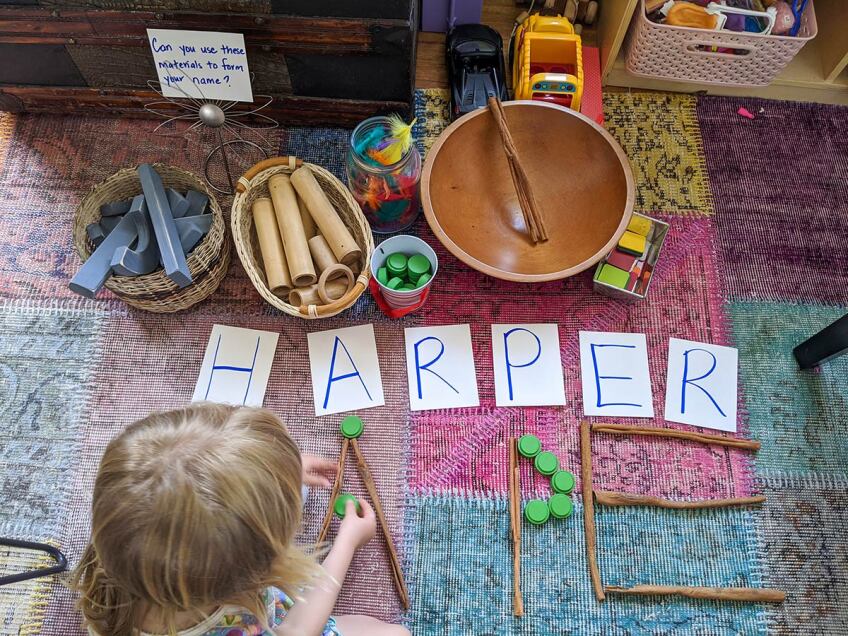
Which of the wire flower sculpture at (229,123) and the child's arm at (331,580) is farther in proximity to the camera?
the wire flower sculpture at (229,123)

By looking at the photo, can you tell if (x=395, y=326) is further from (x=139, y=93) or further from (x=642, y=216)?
(x=139, y=93)

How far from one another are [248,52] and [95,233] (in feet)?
1.26

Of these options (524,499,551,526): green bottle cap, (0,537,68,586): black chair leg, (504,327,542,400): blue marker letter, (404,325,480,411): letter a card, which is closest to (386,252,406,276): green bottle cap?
(404,325,480,411): letter a card

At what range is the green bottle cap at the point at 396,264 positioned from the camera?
1.06 metres

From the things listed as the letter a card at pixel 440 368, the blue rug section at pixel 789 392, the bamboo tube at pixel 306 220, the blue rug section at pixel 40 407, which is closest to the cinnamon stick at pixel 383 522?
the letter a card at pixel 440 368

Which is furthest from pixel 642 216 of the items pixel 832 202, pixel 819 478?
pixel 819 478

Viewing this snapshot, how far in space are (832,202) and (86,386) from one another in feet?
4.51

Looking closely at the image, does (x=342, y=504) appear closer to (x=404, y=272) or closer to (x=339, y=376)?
(x=339, y=376)

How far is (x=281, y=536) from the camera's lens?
2.38 feet

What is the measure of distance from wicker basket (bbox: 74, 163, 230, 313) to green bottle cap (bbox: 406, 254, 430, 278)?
304 millimetres

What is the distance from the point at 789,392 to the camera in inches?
43.6

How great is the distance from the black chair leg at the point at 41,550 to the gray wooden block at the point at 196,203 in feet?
1.81

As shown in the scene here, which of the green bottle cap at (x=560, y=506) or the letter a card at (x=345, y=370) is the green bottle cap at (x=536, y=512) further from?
the letter a card at (x=345, y=370)

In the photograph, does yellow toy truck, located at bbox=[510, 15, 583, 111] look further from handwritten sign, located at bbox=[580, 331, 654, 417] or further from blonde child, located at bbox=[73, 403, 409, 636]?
blonde child, located at bbox=[73, 403, 409, 636]
